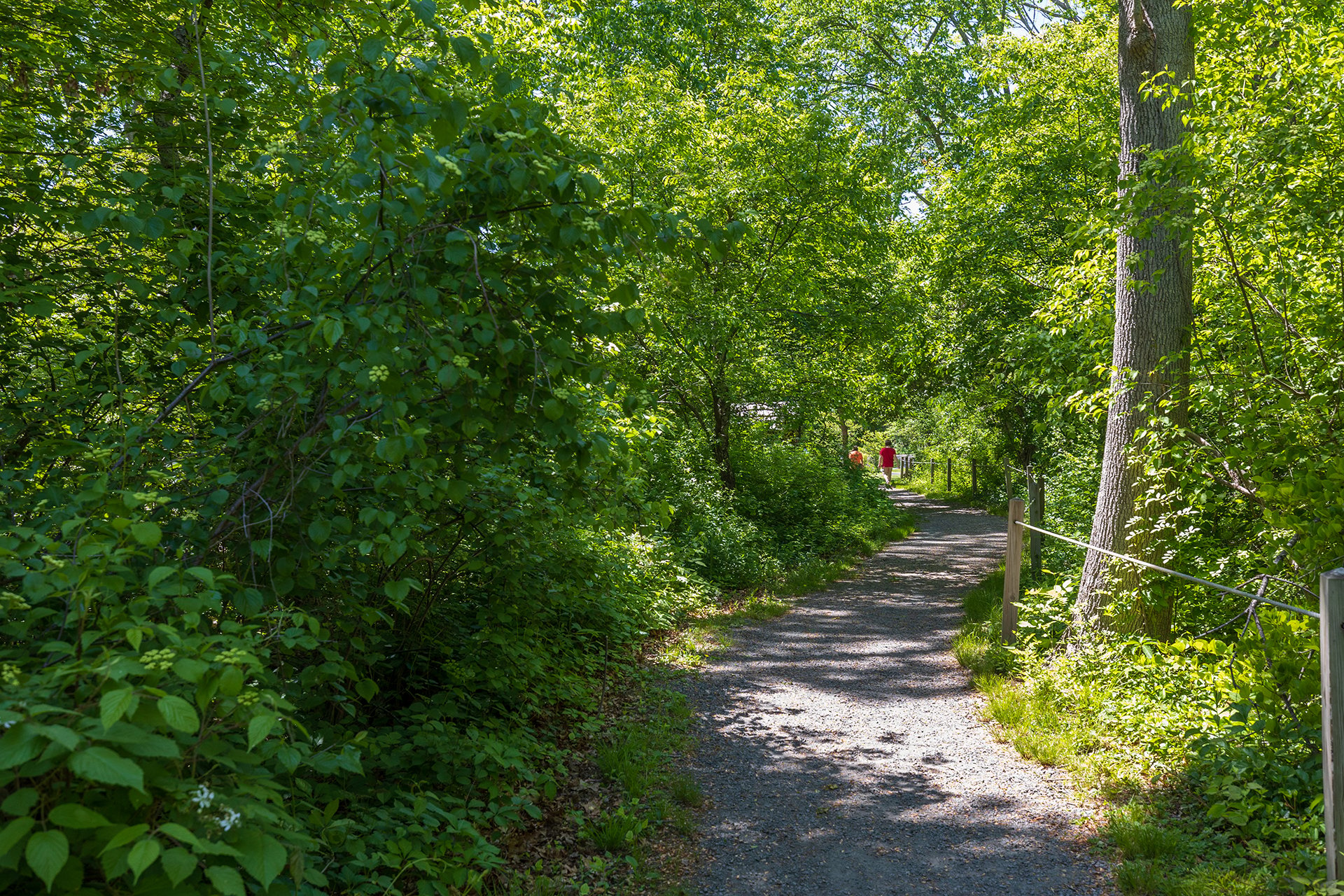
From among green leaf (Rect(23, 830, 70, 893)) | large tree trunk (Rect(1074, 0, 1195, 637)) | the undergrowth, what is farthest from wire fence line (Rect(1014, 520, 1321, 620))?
green leaf (Rect(23, 830, 70, 893))

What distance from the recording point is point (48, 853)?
171 cm

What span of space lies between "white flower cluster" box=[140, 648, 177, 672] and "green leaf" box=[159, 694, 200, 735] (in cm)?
9

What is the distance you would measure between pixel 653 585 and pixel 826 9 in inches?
660

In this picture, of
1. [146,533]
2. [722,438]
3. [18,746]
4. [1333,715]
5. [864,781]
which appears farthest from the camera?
[722,438]

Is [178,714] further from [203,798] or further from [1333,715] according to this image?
[1333,715]

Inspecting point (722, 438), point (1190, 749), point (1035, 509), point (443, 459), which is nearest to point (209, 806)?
point (443, 459)

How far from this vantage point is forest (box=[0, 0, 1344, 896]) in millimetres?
2281

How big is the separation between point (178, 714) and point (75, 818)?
0.94 feet

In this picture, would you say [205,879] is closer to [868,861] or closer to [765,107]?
[868,861]

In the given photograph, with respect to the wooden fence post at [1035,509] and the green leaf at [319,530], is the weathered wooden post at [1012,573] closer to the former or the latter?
the wooden fence post at [1035,509]

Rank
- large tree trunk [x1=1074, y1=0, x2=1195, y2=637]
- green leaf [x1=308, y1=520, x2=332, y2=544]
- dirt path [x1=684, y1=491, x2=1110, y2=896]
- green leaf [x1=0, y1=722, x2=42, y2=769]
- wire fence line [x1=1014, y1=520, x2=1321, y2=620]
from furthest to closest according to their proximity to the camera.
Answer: large tree trunk [x1=1074, y1=0, x2=1195, y2=637]
dirt path [x1=684, y1=491, x2=1110, y2=896]
wire fence line [x1=1014, y1=520, x2=1321, y2=620]
green leaf [x1=308, y1=520, x2=332, y2=544]
green leaf [x1=0, y1=722, x2=42, y2=769]

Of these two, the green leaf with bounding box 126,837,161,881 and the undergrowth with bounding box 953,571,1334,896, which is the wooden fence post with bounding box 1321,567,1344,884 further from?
the green leaf with bounding box 126,837,161,881

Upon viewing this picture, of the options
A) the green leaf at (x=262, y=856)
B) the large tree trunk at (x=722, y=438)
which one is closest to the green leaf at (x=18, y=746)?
the green leaf at (x=262, y=856)

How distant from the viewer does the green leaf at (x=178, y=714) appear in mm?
1813
